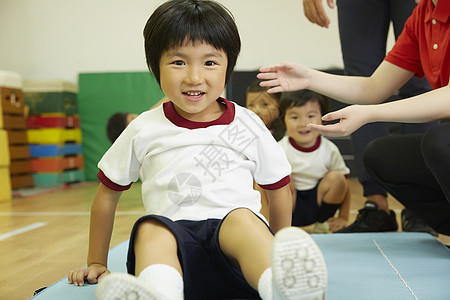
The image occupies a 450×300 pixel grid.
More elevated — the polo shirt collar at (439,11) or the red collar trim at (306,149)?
the polo shirt collar at (439,11)

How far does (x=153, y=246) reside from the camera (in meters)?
0.65

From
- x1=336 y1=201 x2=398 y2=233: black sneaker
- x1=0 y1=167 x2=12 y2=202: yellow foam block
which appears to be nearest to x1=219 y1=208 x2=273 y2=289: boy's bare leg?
x1=336 y1=201 x2=398 y2=233: black sneaker

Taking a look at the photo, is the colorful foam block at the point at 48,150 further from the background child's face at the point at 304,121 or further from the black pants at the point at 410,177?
the black pants at the point at 410,177

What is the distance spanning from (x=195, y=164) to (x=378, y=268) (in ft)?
1.57

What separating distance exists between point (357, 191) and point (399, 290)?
5.94ft

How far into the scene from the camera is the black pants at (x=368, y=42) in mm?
1411

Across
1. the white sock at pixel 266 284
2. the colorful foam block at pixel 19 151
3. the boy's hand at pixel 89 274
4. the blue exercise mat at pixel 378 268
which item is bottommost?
the colorful foam block at pixel 19 151

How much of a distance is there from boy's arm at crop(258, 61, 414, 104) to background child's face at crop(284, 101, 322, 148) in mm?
463

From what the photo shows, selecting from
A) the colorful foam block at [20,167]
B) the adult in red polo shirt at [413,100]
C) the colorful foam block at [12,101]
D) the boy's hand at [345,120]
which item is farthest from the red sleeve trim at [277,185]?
the colorful foam block at [20,167]

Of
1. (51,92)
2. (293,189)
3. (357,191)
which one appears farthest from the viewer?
(51,92)

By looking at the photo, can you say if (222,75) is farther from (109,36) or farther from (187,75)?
(109,36)

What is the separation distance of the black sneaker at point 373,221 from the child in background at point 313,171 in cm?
16

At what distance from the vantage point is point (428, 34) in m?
1.07

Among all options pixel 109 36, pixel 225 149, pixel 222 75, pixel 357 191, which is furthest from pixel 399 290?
pixel 109 36
